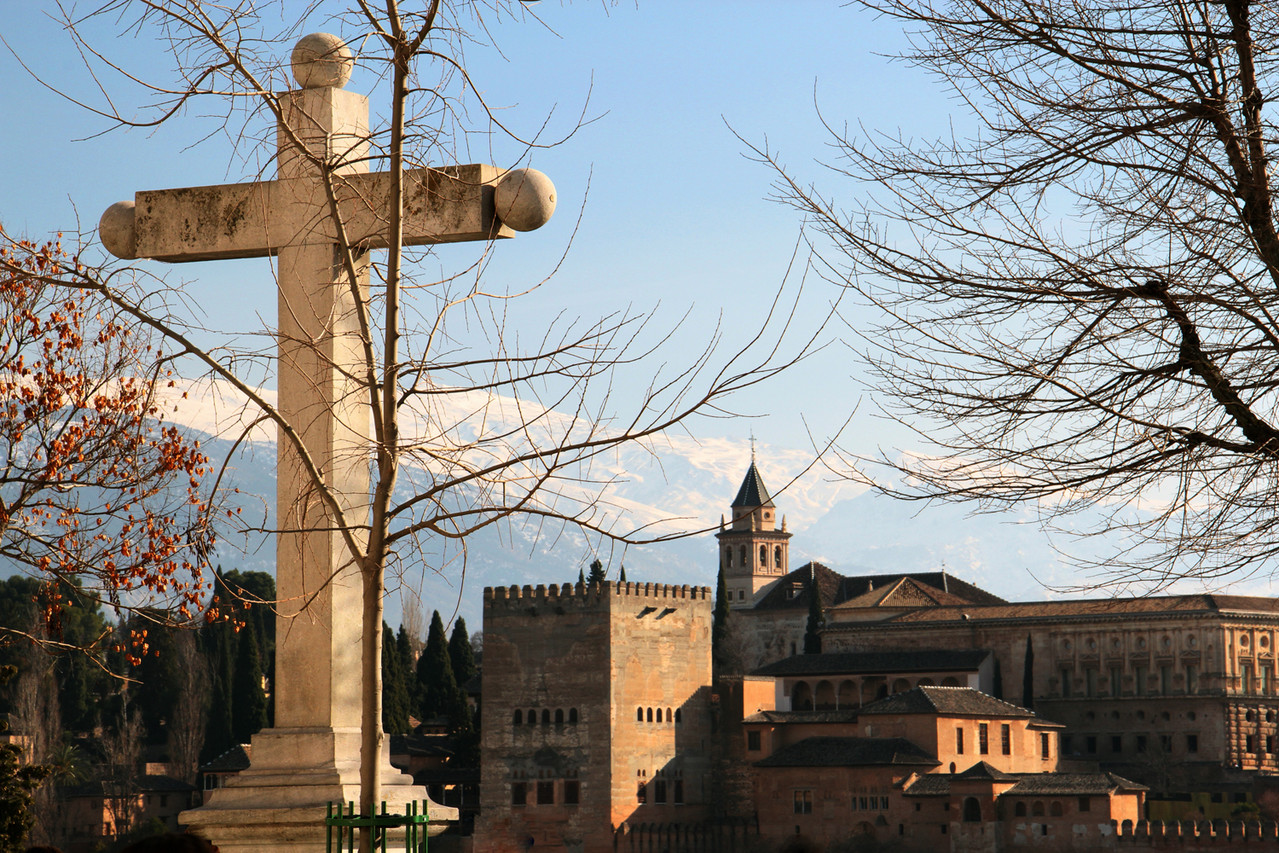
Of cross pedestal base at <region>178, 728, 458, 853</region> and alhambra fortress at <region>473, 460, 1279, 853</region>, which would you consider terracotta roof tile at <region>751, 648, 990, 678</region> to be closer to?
alhambra fortress at <region>473, 460, 1279, 853</region>

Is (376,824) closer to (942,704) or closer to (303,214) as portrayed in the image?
(303,214)

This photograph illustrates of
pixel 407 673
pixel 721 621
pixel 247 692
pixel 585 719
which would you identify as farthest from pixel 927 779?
pixel 721 621

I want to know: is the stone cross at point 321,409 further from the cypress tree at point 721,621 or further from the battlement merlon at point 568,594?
the cypress tree at point 721,621

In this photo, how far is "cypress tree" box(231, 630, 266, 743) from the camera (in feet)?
196

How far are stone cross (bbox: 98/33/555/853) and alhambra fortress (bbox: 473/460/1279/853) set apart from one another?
46.9m

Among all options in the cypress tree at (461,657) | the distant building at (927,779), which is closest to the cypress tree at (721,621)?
the cypress tree at (461,657)

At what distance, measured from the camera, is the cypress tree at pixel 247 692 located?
5981cm

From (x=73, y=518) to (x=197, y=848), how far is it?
733 centimetres

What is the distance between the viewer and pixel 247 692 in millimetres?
60469

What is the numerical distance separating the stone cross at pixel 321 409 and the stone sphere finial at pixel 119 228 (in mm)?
645

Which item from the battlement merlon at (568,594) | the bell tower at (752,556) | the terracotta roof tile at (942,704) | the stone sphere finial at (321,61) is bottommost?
the terracotta roof tile at (942,704)

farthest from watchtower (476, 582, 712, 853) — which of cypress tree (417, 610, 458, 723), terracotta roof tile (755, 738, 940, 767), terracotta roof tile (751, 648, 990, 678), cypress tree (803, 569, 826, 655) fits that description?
cypress tree (803, 569, 826, 655)

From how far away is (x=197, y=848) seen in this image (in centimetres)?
356

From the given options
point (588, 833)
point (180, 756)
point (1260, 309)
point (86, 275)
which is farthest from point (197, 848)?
point (180, 756)
